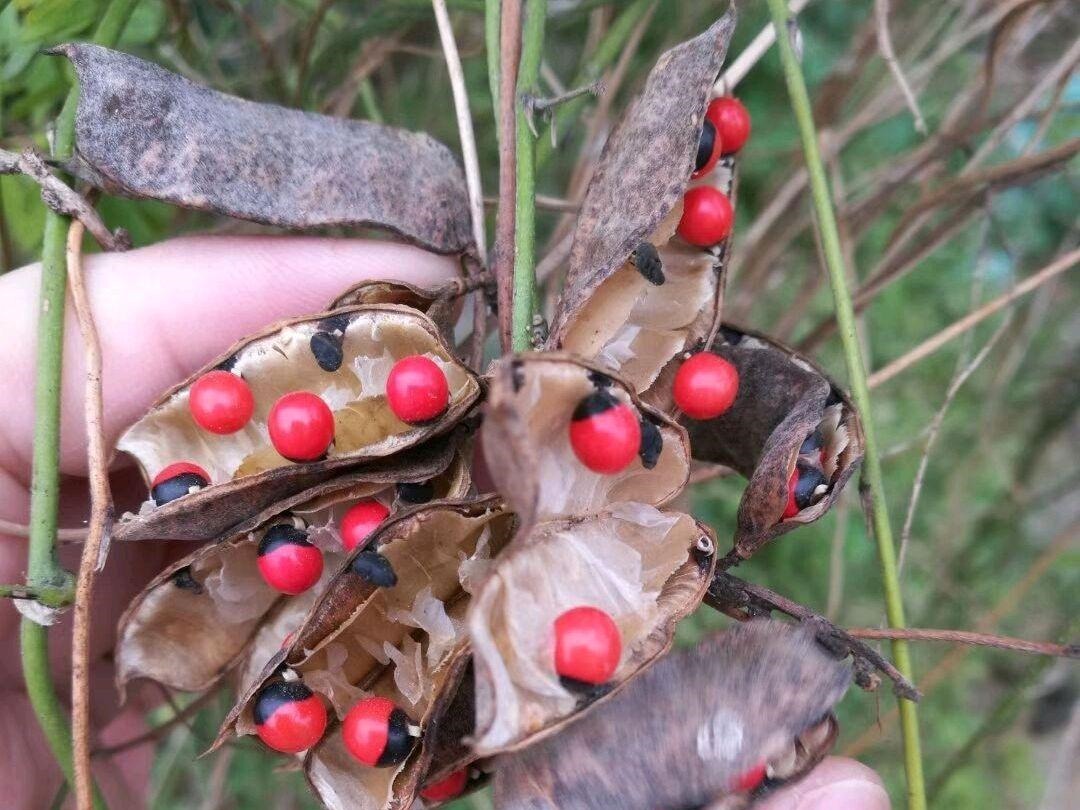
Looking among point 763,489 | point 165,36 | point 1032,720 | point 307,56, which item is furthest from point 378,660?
point 1032,720

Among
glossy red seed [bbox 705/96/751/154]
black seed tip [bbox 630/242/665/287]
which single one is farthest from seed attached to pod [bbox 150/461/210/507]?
glossy red seed [bbox 705/96/751/154]

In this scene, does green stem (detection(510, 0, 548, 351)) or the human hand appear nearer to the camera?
green stem (detection(510, 0, 548, 351))

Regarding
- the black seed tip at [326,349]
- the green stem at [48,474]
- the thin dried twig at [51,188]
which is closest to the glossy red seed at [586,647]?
the black seed tip at [326,349]

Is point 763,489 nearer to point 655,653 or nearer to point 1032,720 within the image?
point 655,653

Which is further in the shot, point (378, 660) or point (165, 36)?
point (165, 36)

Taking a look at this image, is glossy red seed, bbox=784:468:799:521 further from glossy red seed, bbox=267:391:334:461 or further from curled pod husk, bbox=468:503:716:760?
glossy red seed, bbox=267:391:334:461

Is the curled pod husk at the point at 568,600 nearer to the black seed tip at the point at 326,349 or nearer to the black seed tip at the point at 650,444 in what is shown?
the black seed tip at the point at 650,444

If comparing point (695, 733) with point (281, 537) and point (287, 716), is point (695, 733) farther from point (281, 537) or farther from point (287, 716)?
point (281, 537)
